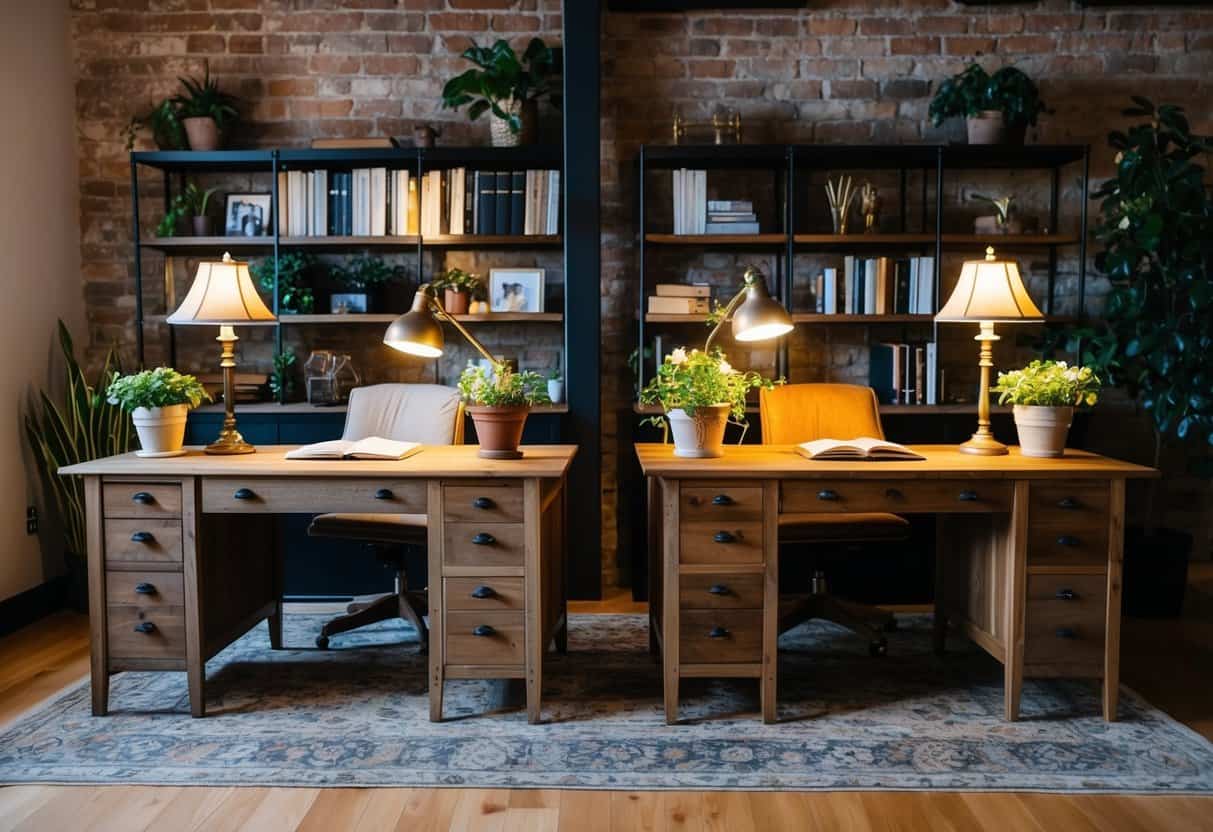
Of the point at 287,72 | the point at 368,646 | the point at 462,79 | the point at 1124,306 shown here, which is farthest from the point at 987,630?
the point at 287,72

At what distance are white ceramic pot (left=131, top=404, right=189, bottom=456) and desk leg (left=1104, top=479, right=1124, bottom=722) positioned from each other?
297 centimetres

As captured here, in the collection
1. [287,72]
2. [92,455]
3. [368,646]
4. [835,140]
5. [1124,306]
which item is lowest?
[368,646]

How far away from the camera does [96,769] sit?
2590mm

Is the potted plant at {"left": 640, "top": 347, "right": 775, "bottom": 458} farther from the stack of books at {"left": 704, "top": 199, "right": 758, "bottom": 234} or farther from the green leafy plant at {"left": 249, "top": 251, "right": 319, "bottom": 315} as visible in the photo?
the green leafy plant at {"left": 249, "top": 251, "right": 319, "bottom": 315}

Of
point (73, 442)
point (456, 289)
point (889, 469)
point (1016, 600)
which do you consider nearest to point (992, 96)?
point (889, 469)

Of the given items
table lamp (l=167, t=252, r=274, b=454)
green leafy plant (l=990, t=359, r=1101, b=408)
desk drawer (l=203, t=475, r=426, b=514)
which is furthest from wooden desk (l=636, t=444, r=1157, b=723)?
table lamp (l=167, t=252, r=274, b=454)

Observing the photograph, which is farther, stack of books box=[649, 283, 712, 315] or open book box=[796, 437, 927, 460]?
stack of books box=[649, 283, 712, 315]

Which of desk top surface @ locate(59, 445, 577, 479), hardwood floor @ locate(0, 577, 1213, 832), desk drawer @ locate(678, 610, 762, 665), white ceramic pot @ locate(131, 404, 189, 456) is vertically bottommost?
hardwood floor @ locate(0, 577, 1213, 832)

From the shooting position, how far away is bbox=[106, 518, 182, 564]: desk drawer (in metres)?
2.95

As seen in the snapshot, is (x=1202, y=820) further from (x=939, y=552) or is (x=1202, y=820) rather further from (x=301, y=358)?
(x=301, y=358)

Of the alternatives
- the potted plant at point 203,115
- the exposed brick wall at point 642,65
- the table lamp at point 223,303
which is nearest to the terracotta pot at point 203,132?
the potted plant at point 203,115

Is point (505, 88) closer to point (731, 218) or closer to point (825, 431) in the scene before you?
point (731, 218)

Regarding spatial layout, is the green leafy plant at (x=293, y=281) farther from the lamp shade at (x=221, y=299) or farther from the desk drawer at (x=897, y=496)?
the desk drawer at (x=897, y=496)

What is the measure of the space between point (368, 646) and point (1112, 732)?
2547mm
